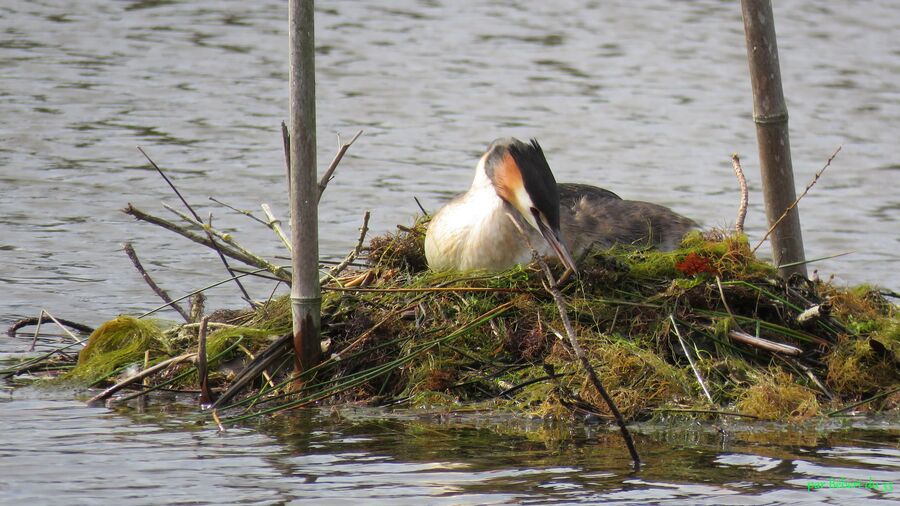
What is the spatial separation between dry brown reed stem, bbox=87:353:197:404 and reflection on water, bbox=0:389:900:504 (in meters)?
0.11

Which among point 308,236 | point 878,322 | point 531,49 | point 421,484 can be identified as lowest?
point 421,484

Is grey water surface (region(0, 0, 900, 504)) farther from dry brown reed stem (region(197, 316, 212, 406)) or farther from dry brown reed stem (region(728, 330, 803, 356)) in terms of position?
dry brown reed stem (region(728, 330, 803, 356))

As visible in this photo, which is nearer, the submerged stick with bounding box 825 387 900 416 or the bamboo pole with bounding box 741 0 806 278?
the submerged stick with bounding box 825 387 900 416

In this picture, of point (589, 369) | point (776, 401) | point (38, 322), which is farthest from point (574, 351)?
point (38, 322)

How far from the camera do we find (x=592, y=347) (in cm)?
670

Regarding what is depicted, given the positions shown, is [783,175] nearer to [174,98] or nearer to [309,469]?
[309,469]

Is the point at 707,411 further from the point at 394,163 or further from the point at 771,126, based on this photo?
the point at 394,163

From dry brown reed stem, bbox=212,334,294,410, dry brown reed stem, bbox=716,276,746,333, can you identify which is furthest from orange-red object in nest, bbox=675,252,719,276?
dry brown reed stem, bbox=212,334,294,410

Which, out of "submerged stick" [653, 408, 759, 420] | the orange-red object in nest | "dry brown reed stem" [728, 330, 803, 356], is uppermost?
the orange-red object in nest

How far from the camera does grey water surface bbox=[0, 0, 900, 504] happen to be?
19.1 feet

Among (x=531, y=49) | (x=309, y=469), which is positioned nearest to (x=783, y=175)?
(x=309, y=469)

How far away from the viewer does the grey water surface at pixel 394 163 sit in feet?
19.1

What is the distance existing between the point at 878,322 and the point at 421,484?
101 inches

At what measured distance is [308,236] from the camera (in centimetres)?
653
